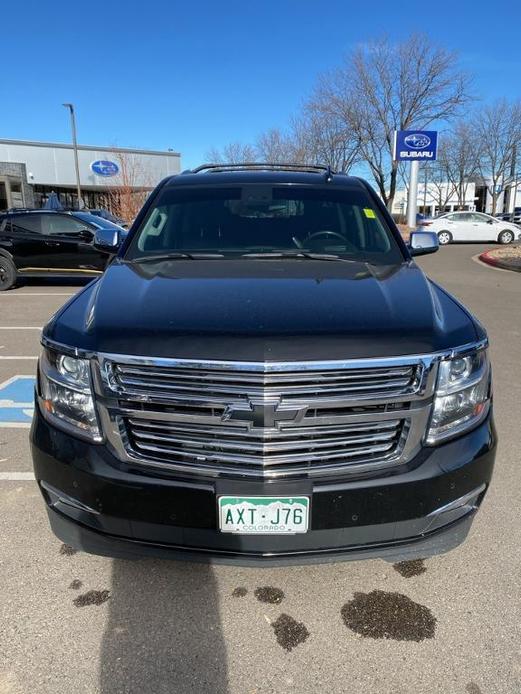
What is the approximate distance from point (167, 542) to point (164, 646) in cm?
44

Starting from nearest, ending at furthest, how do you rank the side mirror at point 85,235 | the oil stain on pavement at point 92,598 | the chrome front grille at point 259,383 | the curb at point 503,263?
the chrome front grille at point 259,383 → the oil stain on pavement at point 92,598 → the side mirror at point 85,235 → the curb at point 503,263

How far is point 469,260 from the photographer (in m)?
19.2

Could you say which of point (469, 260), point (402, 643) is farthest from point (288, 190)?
point (469, 260)

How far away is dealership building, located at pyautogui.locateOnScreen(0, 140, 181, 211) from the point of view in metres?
40.3

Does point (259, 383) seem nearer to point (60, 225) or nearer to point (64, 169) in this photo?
point (60, 225)

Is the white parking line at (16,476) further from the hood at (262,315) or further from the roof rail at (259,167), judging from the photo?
the roof rail at (259,167)

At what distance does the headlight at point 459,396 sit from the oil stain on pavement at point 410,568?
0.84 metres

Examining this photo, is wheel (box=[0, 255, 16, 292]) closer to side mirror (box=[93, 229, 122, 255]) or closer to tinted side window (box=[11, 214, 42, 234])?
tinted side window (box=[11, 214, 42, 234])

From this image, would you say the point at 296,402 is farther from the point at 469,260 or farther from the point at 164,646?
the point at 469,260

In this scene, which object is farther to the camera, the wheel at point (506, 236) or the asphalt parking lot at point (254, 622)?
the wheel at point (506, 236)

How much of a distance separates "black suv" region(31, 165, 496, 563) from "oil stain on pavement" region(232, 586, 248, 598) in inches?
17.7

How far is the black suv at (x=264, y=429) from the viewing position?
2.04 m

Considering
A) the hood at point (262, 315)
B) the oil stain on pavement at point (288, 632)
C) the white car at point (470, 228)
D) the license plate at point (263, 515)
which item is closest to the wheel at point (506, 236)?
the white car at point (470, 228)

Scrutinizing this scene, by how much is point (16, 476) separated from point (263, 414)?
2330mm
